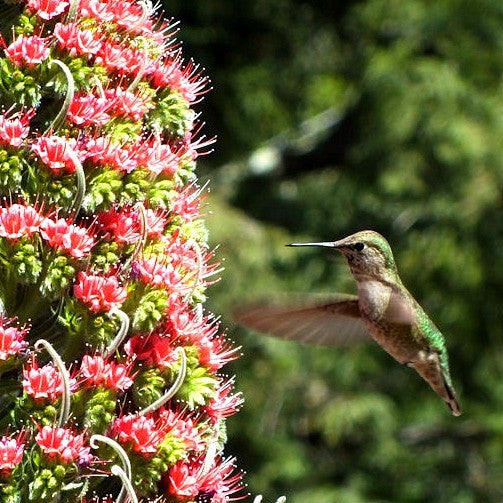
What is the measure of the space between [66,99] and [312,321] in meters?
1.49

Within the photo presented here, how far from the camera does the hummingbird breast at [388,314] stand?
14.8ft

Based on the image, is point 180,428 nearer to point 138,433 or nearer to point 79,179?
point 138,433

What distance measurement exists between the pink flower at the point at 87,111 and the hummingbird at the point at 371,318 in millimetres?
962

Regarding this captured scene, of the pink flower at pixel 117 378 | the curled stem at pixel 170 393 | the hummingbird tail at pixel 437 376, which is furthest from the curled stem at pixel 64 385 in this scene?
the hummingbird tail at pixel 437 376

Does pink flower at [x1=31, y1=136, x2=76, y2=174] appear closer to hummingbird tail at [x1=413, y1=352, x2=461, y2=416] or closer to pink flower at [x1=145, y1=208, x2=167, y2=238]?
pink flower at [x1=145, y1=208, x2=167, y2=238]

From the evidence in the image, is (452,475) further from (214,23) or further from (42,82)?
(42,82)

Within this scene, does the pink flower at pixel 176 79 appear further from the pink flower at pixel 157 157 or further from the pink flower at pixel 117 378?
the pink flower at pixel 117 378

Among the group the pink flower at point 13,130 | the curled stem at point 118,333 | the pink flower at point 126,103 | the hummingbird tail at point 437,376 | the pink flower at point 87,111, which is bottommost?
the hummingbird tail at point 437,376

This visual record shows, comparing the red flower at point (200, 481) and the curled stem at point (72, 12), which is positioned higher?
the curled stem at point (72, 12)

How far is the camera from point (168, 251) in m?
3.53

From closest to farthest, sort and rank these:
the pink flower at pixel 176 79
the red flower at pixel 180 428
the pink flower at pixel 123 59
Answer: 1. the red flower at pixel 180 428
2. the pink flower at pixel 123 59
3. the pink flower at pixel 176 79

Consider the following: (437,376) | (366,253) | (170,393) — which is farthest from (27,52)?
(437,376)

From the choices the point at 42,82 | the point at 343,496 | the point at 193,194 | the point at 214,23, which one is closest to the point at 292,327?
the point at 193,194

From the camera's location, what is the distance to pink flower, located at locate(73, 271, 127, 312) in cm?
329
